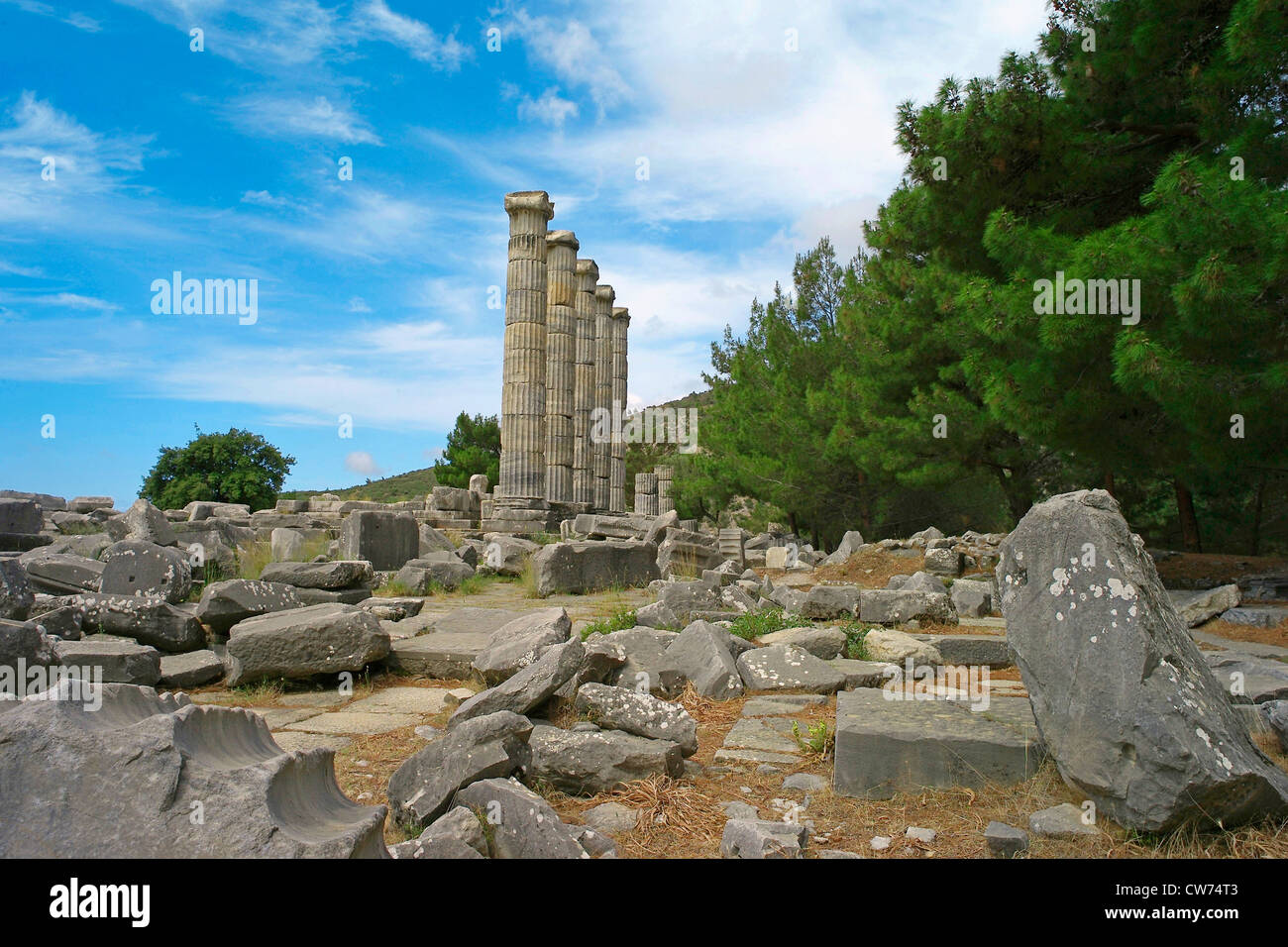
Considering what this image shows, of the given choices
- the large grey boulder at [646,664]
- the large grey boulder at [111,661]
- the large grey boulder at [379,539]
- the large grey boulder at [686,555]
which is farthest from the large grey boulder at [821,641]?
the large grey boulder at [379,539]

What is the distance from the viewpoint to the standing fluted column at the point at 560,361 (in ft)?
74.7

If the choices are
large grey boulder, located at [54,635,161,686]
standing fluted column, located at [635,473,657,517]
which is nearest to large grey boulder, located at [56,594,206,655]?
large grey boulder, located at [54,635,161,686]

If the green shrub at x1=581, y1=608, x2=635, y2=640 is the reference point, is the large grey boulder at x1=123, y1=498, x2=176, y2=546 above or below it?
above

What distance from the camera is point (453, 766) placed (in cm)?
317

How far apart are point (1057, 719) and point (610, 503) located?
25198 mm

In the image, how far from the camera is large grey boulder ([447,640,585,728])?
162 inches

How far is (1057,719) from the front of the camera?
323 centimetres

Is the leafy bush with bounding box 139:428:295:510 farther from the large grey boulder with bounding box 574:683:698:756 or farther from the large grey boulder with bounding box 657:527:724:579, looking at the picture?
the large grey boulder with bounding box 574:683:698:756

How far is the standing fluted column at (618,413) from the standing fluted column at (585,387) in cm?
93

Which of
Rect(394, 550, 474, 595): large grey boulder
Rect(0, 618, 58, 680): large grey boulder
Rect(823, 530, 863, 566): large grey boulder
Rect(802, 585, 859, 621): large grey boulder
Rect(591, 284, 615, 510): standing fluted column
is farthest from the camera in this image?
Rect(591, 284, 615, 510): standing fluted column

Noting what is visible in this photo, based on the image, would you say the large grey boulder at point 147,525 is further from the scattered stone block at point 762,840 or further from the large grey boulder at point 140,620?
the scattered stone block at point 762,840

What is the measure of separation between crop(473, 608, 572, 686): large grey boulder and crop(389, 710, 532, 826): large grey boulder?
4.58 ft

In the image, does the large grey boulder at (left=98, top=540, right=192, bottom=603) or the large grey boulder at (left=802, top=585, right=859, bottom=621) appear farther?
the large grey boulder at (left=802, top=585, right=859, bottom=621)
